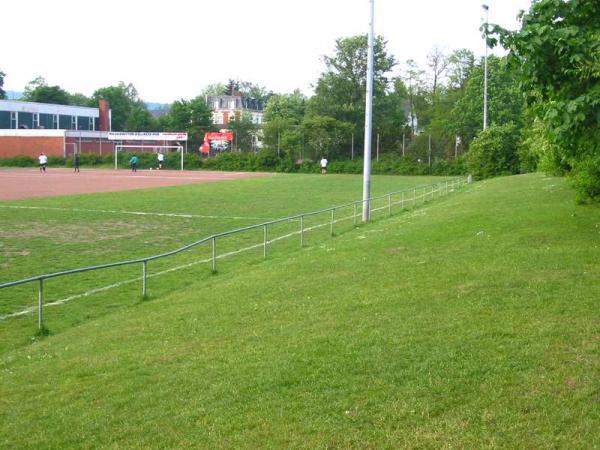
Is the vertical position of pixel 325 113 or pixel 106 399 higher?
pixel 325 113

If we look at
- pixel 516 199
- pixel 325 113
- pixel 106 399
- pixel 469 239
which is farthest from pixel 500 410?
pixel 325 113

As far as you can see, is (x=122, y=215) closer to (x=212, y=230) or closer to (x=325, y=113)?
(x=212, y=230)

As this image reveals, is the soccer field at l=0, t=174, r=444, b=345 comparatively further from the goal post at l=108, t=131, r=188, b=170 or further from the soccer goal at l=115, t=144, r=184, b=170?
the soccer goal at l=115, t=144, r=184, b=170

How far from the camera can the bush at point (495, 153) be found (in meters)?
50.5

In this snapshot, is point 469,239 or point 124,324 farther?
point 469,239

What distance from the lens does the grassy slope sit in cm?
547

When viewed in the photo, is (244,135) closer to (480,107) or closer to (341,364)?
(480,107)

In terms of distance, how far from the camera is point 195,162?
76500mm

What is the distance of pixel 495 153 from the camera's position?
167 ft

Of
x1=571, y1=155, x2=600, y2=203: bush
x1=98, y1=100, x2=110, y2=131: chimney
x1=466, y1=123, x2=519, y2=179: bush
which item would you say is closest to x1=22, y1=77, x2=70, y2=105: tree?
x1=98, y1=100, x2=110, y2=131: chimney

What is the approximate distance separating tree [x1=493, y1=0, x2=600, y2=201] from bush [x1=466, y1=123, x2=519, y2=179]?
40754 mm

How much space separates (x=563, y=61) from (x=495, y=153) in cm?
4300

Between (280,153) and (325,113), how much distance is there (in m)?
8.31

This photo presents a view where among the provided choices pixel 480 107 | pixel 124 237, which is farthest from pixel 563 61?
pixel 480 107
